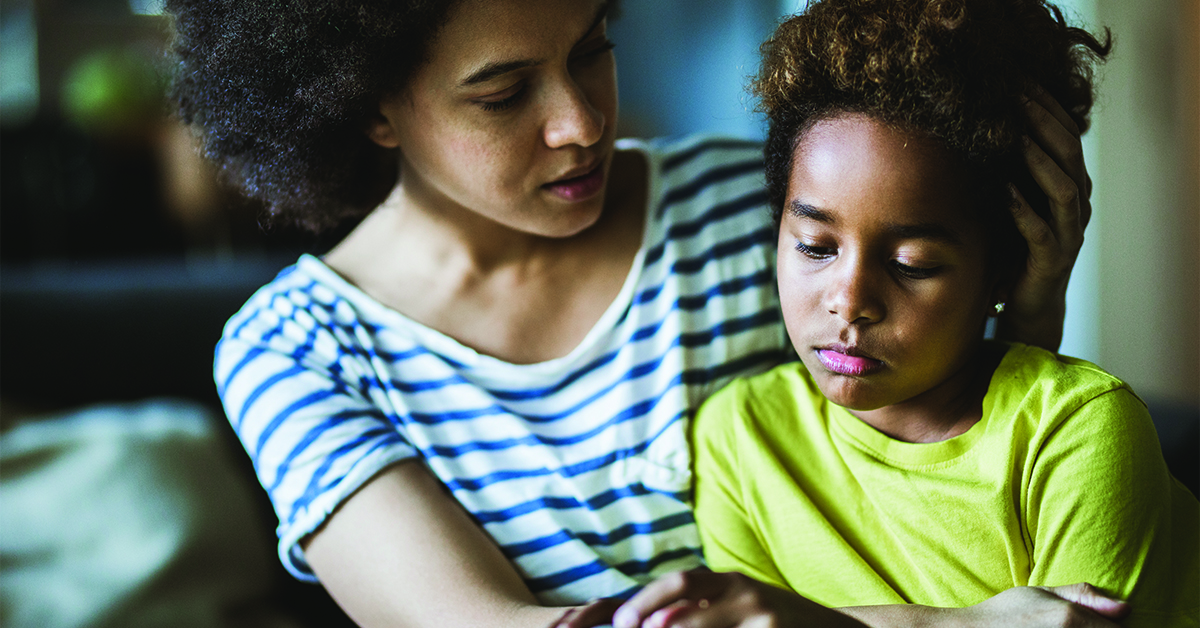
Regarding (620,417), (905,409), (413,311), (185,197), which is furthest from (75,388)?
(905,409)

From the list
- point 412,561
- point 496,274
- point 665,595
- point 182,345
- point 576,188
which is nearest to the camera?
point 665,595

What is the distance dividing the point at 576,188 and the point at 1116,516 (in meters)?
0.59

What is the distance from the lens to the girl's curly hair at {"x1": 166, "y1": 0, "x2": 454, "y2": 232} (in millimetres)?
955

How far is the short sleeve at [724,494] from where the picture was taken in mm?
930

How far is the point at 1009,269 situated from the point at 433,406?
23.5 inches

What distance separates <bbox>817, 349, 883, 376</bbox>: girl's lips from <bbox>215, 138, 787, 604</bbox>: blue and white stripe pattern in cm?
27

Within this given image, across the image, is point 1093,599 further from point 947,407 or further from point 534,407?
point 534,407

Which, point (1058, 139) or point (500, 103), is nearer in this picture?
point (1058, 139)

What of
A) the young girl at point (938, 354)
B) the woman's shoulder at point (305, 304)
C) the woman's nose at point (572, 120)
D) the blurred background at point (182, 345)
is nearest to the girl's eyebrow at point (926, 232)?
the young girl at point (938, 354)

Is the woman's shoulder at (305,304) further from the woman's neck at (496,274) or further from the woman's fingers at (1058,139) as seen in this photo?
the woman's fingers at (1058,139)

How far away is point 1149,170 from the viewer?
6.10ft

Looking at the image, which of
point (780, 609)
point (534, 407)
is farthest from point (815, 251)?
point (534, 407)

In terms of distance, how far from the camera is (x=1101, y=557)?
72 cm

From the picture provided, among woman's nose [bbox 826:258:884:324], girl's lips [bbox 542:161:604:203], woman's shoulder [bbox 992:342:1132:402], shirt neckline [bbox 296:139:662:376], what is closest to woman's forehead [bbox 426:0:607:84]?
girl's lips [bbox 542:161:604:203]
